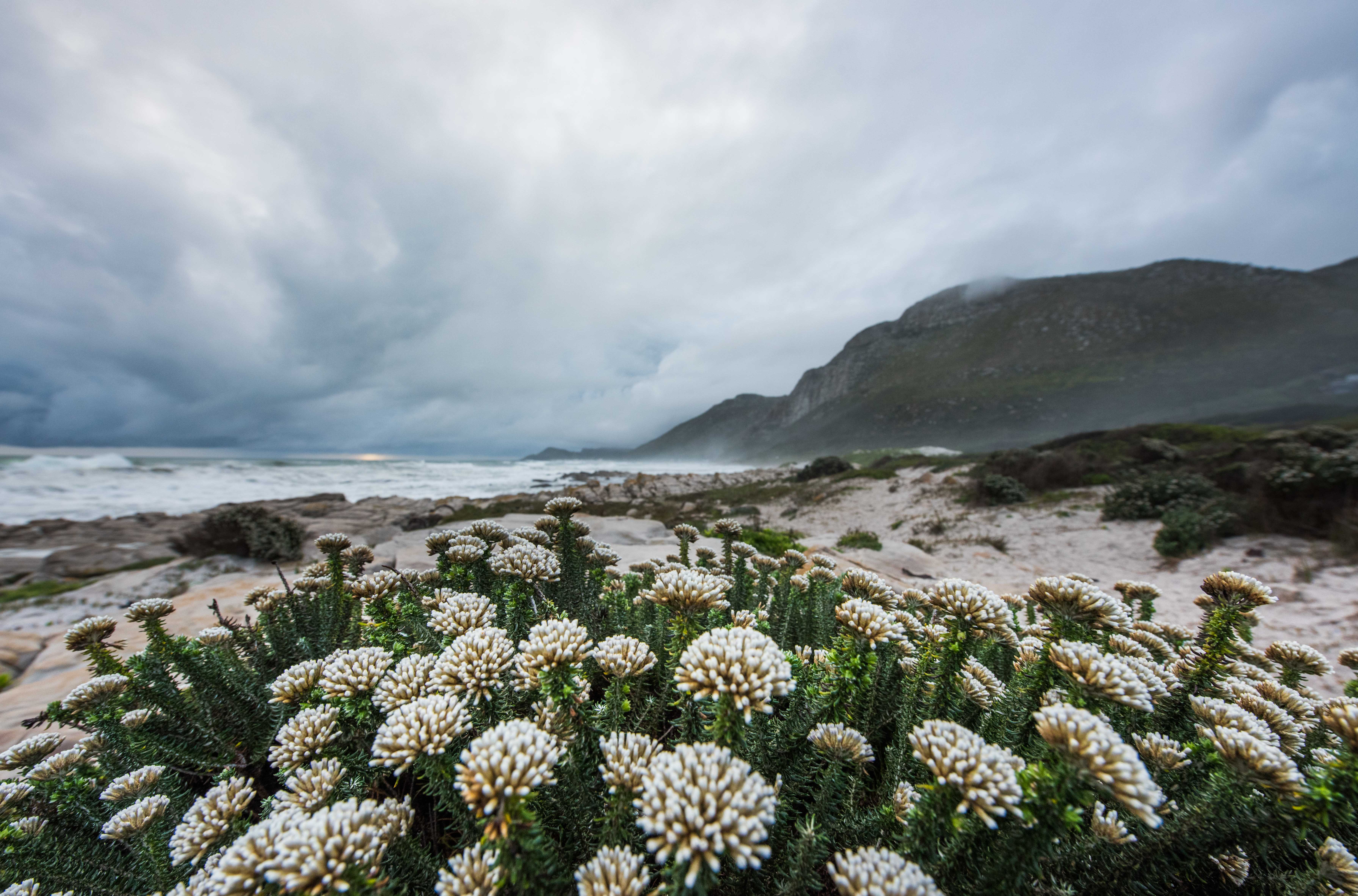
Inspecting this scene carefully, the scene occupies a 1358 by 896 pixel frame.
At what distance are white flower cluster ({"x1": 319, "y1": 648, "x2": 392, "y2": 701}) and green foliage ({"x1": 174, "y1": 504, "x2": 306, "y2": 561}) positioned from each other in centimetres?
1233

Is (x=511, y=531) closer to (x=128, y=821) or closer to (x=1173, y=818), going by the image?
(x=128, y=821)

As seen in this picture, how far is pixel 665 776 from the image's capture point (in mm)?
1350

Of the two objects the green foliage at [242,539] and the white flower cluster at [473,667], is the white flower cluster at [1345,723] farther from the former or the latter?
the green foliage at [242,539]

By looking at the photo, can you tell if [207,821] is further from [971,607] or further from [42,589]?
[42,589]

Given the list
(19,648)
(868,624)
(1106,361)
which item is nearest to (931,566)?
(868,624)

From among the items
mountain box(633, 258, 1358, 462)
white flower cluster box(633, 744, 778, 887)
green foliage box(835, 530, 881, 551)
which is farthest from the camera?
mountain box(633, 258, 1358, 462)

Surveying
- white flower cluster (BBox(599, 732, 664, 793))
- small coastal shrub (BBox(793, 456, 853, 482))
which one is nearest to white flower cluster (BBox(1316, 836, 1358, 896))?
white flower cluster (BBox(599, 732, 664, 793))

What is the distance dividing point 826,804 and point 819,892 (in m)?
0.30

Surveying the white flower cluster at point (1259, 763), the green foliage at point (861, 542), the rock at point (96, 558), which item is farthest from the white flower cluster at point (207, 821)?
the rock at point (96, 558)

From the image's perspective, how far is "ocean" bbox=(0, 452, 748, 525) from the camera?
20.6 m

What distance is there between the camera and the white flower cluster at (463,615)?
7.21 ft

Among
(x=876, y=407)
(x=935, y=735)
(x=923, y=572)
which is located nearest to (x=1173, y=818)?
(x=935, y=735)

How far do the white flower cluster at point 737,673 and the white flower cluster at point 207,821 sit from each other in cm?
196

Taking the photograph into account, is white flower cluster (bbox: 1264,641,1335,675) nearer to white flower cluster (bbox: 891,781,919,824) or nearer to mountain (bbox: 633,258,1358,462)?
white flower cluster (bbox: 891,781,919,824)
